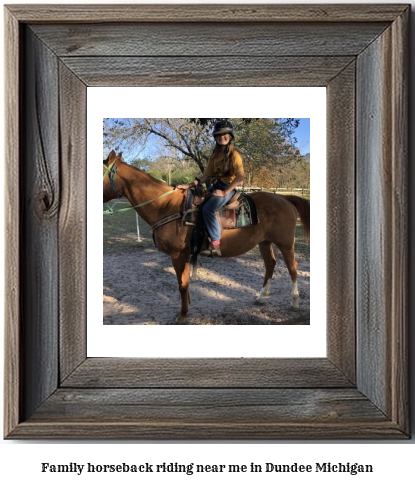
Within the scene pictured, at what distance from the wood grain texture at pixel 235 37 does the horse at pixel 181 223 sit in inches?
7.6

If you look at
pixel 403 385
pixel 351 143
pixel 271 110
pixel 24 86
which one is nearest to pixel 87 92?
pixel 24 86

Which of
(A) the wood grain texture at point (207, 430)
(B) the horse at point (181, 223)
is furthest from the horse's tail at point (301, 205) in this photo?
(A) the wood grain texture at point (207, 430)

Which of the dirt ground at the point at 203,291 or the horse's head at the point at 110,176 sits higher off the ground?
the horse's head at the point at 110,176

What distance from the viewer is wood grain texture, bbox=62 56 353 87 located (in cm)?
101

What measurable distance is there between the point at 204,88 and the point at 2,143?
36 centimetres

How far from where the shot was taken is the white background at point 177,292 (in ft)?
3.33

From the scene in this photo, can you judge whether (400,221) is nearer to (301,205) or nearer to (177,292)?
(301,205)

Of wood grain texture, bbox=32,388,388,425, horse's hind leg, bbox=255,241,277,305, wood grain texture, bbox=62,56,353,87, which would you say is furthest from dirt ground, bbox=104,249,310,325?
wood grain texture, bbox=62,56,353,87

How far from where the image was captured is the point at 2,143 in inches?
40.9

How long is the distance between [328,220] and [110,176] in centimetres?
37

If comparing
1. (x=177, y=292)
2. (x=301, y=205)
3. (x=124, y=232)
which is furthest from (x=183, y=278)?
(x=301, y=205)

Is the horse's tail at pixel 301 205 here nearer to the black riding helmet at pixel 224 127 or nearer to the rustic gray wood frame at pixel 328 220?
the rustic gray wood frame at pixel 328 220

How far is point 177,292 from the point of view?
1022mm

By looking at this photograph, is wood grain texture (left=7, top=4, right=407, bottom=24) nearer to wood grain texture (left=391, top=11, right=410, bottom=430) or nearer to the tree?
wood grain texture (left=391, top=11, right=410, bottom=430)
